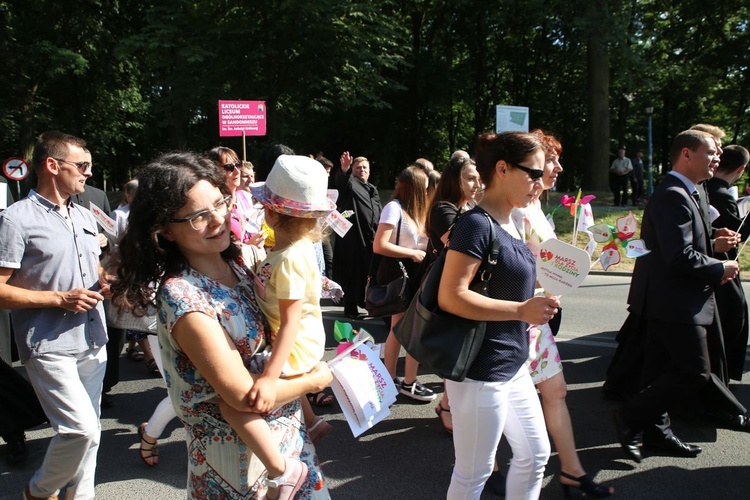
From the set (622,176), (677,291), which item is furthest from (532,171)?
(622,176)

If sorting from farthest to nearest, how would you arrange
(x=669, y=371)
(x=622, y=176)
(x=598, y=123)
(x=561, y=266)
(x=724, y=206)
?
1. (x=598, y=123)
2. (x=622, y=176)
3. (x=724, y=206)
4. (x=669, y=371)
5. (x=561, y=266)

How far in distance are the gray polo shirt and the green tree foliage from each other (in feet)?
49.2

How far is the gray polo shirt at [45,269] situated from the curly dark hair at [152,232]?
1.12 m

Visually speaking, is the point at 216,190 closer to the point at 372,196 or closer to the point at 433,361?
the point at 433,361

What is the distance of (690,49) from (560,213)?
629 inches

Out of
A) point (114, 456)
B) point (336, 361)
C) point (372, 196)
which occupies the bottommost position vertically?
point (114, 456)

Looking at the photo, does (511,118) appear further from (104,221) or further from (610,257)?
(104,221)

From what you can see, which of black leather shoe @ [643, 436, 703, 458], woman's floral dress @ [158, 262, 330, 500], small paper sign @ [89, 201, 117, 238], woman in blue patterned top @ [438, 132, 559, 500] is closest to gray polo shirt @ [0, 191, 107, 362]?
small paper sign @ [89, 201, 117, 238]

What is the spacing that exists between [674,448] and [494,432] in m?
1.94

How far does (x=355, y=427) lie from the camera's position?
2406mm

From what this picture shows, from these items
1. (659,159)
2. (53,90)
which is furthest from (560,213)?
(659,159)

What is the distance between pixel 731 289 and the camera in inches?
173

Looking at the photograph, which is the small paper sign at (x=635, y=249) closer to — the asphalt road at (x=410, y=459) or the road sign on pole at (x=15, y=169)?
the asphalt road at (x=410, y=459)

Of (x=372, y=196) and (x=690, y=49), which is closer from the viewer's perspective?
(x=372, y=196)
